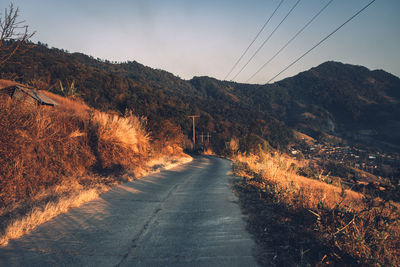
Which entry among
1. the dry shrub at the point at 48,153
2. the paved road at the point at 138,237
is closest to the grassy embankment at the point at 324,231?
the paved road at the point at 138,237

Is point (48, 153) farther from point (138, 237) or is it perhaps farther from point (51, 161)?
point (138, 237)

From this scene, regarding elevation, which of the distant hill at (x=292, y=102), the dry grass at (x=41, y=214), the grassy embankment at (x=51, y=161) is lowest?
the dry grass at (x=41, y=214)

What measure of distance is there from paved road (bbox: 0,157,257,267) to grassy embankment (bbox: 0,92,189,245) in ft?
1.29

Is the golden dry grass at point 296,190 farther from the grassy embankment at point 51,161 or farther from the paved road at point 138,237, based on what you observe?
the grassy embankment at point 51,161

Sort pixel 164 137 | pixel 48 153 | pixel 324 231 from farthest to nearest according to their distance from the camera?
1. pixel 164 137
2. pixel 48 153
3. pixel 324 231

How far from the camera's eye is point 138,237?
9.58 feet

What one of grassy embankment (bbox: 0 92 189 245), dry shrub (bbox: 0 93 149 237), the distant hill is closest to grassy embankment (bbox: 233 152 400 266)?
grassy embankment (bbox: 0 92 189 245)

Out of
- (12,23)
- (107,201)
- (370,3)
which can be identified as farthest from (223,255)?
(370,3)

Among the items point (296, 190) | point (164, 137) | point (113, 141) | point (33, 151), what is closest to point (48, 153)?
point (33, 151)

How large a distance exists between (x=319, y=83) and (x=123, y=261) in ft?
726

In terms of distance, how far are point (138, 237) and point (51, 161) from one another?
13.7ft

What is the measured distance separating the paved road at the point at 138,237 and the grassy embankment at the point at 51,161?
39 centimetres

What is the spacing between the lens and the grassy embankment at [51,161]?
3.53 metres

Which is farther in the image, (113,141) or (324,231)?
(113,141)
